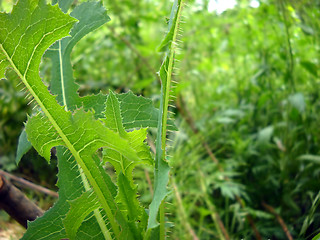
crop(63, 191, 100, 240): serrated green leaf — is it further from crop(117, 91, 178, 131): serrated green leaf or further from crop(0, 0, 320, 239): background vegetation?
crop(0, 0, 320, 239): background vegetation

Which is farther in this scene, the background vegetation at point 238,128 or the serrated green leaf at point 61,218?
the background vegetation at point 238,128

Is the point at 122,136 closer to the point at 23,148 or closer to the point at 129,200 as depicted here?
the point at 129,200

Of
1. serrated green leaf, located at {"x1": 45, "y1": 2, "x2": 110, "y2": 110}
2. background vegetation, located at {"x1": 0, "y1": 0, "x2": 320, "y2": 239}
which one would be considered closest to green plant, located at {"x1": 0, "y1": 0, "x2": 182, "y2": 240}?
serrated green leaf, located at {"x1": 45, "y1": 2, "x2": 110, "y2": 110}

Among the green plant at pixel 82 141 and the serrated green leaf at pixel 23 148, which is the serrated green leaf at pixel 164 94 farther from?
the serrated green leaf at pixel 23 148

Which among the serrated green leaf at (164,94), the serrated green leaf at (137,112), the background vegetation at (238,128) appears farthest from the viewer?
the background vegetation at (238,128)

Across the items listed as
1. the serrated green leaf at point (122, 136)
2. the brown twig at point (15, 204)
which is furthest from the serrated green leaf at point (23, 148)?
the serrated green leaf at point (122, 136)

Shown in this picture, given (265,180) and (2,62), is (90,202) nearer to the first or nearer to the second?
(2,62)

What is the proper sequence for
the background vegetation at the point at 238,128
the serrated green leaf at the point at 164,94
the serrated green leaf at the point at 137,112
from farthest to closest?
the background vegetation at the point at 238,128, the serrated green leaf at the point at 137,112, the serrated green leaf at the point at 164,94
